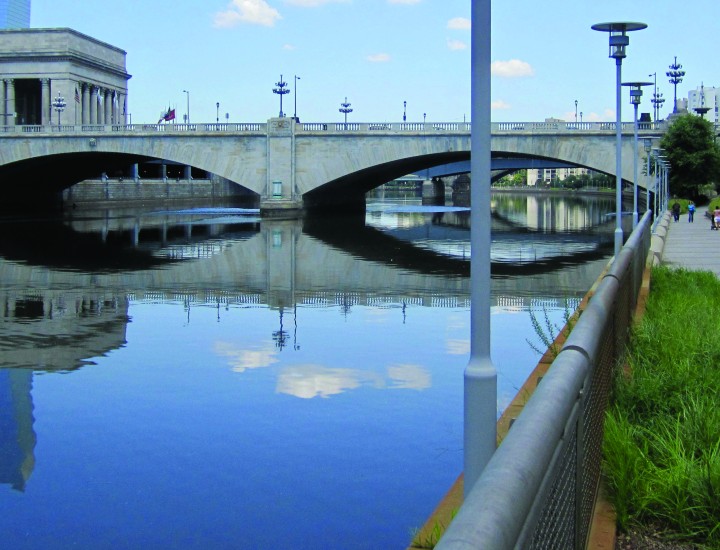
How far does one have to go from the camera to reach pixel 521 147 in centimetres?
6669

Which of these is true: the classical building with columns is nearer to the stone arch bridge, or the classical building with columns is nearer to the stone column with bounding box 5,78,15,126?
the stone column with bounding box 5,78,15,126

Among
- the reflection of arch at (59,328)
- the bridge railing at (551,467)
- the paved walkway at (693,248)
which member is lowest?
the reflection of arch at (59,328)

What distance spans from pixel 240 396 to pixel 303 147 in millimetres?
57290

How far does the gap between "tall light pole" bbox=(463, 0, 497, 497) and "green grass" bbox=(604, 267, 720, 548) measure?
98 cm

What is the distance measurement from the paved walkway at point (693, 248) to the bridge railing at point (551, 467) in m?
18.0

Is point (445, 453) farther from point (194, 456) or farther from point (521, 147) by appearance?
point (521, 147)

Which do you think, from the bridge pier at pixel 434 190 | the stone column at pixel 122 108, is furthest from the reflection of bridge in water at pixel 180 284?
the bridge pier at pixel 434 190

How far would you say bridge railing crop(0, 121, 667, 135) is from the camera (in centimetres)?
6694

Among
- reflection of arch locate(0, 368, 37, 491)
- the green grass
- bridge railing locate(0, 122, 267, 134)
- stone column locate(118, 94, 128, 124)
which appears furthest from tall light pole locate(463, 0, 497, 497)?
stone column locate(118, 94, 128, 124)

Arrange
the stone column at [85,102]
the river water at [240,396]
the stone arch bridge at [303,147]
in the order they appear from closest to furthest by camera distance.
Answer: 1. the river water at [240,396]
2. the stone arch bridge at [303,147]
3. the stone column at [85,102]

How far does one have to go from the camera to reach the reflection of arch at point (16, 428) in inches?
436

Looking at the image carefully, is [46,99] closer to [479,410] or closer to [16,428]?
[16,428]

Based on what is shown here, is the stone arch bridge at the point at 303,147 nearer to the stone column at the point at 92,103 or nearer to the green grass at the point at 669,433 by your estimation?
the stone column at the point at 92,103

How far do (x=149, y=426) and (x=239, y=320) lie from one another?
31.1 feet
